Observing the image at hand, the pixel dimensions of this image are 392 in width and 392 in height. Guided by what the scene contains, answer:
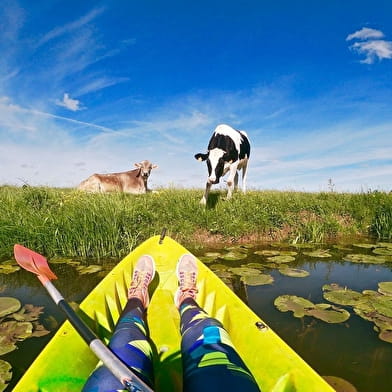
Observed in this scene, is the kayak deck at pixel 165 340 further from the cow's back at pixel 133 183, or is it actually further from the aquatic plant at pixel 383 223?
the cow's back at pixel 133 183

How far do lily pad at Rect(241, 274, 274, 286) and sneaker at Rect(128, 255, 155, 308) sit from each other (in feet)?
4.33

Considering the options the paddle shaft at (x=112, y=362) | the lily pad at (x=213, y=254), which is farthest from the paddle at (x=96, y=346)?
the lily pad at (x=213, y=254)

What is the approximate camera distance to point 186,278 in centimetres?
282

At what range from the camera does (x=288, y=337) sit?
2.52 m

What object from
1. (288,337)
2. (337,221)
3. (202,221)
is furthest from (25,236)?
(337,221)

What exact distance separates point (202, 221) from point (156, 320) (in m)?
3.72

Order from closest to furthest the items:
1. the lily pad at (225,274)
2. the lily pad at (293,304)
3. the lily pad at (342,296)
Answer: the lily pad at (293,304), the lily pad at (342,296), the lily pad at (225,274)

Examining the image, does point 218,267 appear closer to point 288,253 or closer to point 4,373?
point 288,253

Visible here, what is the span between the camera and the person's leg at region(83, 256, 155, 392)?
1.32 metres

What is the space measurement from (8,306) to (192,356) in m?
2.28

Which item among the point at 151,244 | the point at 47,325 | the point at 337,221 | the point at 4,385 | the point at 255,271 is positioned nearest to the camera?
the point at 4,385

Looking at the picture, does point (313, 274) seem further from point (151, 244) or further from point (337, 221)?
point (337, 221)

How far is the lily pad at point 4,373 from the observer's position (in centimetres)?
185

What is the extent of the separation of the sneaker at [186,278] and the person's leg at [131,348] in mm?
312
